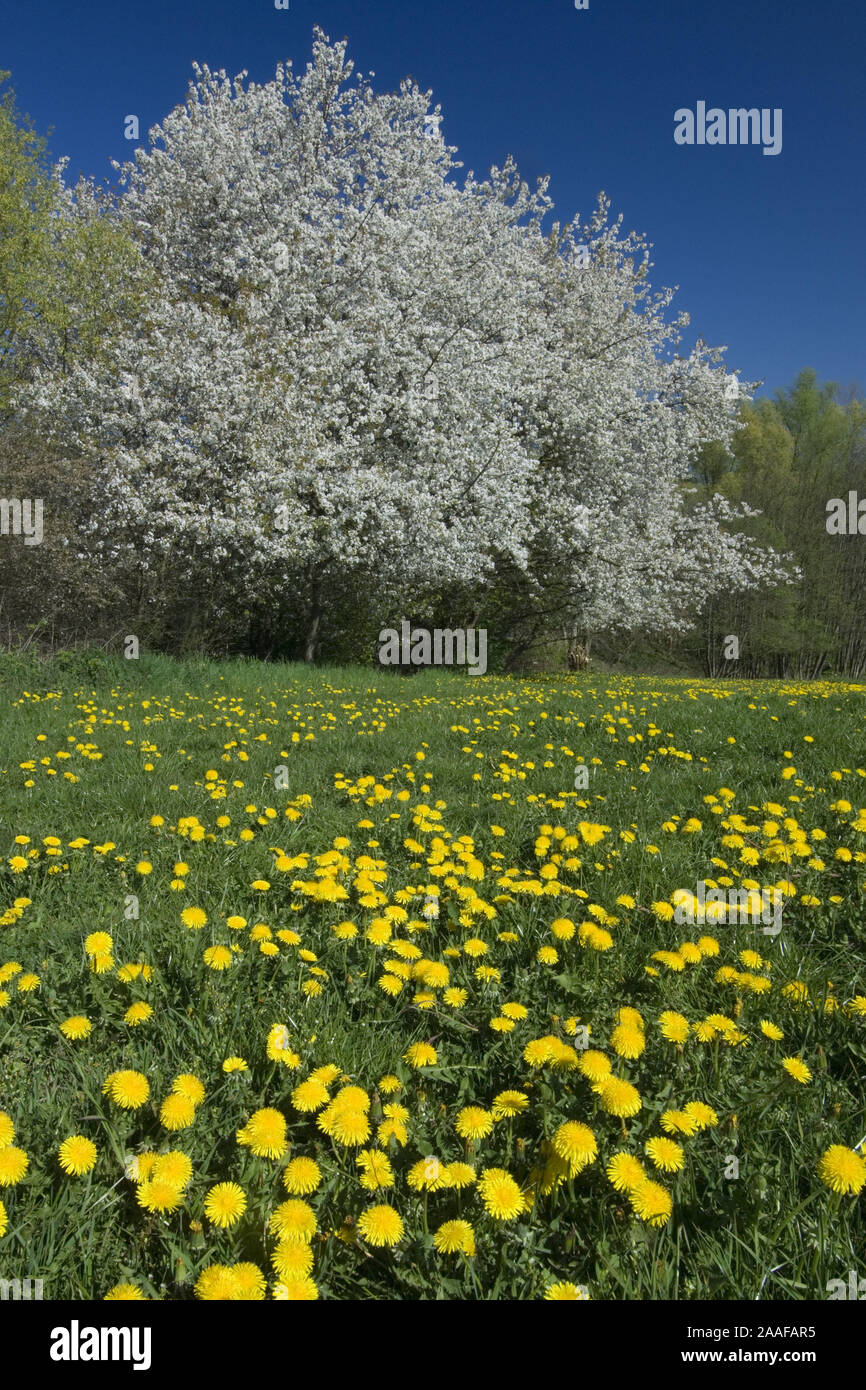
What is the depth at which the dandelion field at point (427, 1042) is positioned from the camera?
149 centimetres

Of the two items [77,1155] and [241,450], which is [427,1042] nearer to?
[77,1155]

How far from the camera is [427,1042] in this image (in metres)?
2.12

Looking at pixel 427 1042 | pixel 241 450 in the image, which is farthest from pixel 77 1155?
pixel 241 450

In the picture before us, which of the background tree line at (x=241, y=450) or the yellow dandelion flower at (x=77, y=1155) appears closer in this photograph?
the yellow dandelion flower at (x=77, y=1155)

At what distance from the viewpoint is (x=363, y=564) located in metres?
14.5

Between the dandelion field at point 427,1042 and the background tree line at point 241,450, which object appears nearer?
the dandelion field at point 427,1042

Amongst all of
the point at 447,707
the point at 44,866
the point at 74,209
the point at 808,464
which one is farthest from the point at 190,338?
the point at 808,464

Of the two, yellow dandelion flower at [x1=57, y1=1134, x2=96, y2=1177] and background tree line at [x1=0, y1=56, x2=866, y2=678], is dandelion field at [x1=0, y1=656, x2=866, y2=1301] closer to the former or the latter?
yellow dandelion flower at [x1=57, y1=1134, x2=96, y2=1177]

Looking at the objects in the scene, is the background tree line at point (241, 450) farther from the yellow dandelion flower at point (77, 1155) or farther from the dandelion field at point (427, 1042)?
the yellow dandelion flower at point (77, 1155)

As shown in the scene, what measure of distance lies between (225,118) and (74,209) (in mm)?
3677

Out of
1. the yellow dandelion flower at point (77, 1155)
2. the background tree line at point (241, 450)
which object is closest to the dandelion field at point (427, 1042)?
the yellow dandelion flower at point (77, 1155)

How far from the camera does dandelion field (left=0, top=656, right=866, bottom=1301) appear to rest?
1.49 meters

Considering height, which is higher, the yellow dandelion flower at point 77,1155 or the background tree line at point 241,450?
the background tree line at point 241,450
